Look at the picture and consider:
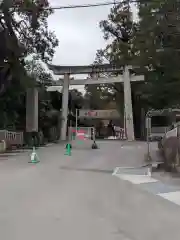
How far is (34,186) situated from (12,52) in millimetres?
19832

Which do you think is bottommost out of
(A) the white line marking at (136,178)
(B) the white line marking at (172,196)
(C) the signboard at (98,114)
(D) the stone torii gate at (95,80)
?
(B) the white line marking at (172,196)

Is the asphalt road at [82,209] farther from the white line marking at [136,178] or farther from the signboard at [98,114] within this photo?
the signboard at [98,114]

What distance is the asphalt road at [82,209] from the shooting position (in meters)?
6.46

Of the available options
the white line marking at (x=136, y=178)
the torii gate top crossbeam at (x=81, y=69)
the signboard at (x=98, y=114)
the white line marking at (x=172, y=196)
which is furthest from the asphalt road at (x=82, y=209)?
the signboard at (x=98, y=114)

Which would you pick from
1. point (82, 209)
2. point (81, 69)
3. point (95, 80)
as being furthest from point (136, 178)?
point (81, 69)

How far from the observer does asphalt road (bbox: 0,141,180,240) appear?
646 cm

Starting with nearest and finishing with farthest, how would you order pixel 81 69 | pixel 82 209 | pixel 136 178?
pixel 82 209 → pixel 136 178 → pixel 81 69

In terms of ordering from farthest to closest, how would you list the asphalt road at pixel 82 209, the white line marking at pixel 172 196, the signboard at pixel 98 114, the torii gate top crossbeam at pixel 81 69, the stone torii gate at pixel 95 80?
the signboard at pixel 98 114, the torii gate top crossbeam at pixel 81 69, the stone torii gate at pixel 95 80, the white line marking at pixel 172 196, the asphalt road at pixel 82 209

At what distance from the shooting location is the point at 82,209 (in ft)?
27.3

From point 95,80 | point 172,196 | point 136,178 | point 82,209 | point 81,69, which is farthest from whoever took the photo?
point 81,69

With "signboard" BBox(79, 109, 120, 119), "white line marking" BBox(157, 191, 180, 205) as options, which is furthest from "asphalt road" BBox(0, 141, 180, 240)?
"signboard" BBox(79, 109, 120, 119)

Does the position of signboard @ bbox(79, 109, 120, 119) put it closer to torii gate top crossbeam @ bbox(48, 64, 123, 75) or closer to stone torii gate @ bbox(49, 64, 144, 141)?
stone torii gate @ bbox(49, 64, 144, 141)

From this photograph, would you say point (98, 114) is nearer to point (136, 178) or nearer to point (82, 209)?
point (136, 178)

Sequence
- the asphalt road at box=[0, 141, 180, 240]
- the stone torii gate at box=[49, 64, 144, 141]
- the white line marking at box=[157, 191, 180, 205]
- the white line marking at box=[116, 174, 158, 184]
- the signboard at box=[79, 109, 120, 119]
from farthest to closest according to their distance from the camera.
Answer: the signboard at box=[79, 109, 120, 119]
the stone torii gate at box=[49, 64, 144, 141]
the white line marking at box=[116, 174, 158, 184]
the white line marking at box=[157, 191, 180, 205]
the asphalt road at box=[0, 141, 180, 240]
